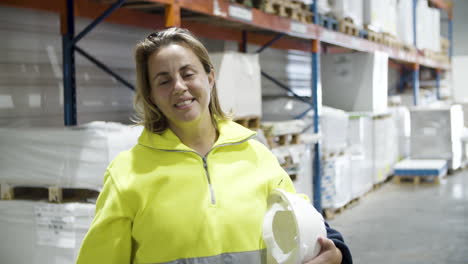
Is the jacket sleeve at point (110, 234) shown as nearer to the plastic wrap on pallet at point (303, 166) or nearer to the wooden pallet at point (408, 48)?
the plastic wrap on pallet at point (303, 166)

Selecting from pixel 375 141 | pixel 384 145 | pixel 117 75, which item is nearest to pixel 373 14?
pixel 375 141

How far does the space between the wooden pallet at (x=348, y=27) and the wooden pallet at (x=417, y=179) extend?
10.6 feet

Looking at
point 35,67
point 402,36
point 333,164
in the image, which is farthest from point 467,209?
point 35,67

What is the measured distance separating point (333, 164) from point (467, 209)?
89.0 inches

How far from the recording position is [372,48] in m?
9.21

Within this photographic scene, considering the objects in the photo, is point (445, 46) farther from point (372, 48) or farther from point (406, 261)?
point (406, 261)

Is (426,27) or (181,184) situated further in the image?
(426,27)

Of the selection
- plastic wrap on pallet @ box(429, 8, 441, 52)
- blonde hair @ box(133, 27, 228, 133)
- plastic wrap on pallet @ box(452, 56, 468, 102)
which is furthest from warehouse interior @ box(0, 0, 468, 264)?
plastic wrap on pallet @ box(452, 56, 468, 102)

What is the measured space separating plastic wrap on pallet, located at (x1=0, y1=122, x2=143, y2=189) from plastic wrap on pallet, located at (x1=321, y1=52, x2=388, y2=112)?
18.7 ft

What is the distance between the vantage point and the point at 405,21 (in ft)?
36.1

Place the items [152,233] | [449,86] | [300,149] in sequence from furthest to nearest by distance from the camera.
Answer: [449,86]
[300,149]
[152,233]

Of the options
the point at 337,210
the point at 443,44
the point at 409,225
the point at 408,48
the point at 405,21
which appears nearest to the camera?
the point at 409,225

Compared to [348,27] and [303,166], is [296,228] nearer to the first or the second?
[303,166]

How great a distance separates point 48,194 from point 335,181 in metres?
4.47
